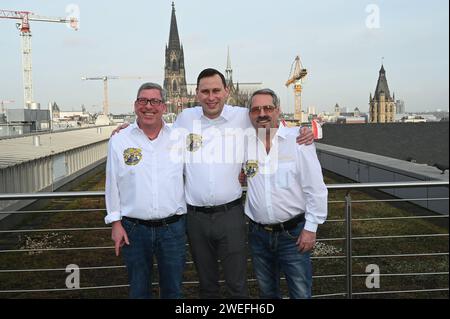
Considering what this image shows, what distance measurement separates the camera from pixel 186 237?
263cm

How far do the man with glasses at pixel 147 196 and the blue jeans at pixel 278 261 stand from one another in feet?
1.50

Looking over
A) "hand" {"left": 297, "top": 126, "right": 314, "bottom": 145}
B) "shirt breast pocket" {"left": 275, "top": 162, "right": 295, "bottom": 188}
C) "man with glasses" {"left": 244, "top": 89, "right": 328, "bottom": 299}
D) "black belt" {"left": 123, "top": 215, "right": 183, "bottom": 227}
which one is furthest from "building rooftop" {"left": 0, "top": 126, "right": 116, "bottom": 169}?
"hand" {"left": 297, "top": 126, "right": 314, "bottom": 145}

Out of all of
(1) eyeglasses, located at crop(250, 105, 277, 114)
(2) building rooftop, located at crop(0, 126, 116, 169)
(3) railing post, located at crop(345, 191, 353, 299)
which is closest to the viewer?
(1) eyeglasses, located at crop(250, 105, 277, 114)

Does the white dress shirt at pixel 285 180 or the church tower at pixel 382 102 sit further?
the church tower at pixel 382 102

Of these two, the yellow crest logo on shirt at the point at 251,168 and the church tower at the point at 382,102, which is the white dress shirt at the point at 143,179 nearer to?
the yellow crest logo on shirt at the point at 251,168

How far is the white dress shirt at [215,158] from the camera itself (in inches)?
98.3

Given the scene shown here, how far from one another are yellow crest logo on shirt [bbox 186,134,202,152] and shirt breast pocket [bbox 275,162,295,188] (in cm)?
49

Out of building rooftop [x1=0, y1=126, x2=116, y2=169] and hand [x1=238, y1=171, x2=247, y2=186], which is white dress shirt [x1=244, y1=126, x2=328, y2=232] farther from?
building rooftop [x1=0, y1=126, x2=116, y2=169]

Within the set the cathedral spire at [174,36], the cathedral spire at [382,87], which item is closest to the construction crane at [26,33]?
the cathedral spire at [174,36]

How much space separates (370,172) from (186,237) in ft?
41.9

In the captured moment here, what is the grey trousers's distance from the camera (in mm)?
2500

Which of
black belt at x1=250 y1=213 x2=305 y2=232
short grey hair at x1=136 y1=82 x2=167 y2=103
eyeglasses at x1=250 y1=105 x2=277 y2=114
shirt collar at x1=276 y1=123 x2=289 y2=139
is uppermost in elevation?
short grey hair at x1=136 y1=82 x2=167 y2=103

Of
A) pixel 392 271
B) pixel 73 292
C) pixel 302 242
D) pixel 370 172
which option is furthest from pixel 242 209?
pixel 370 172
